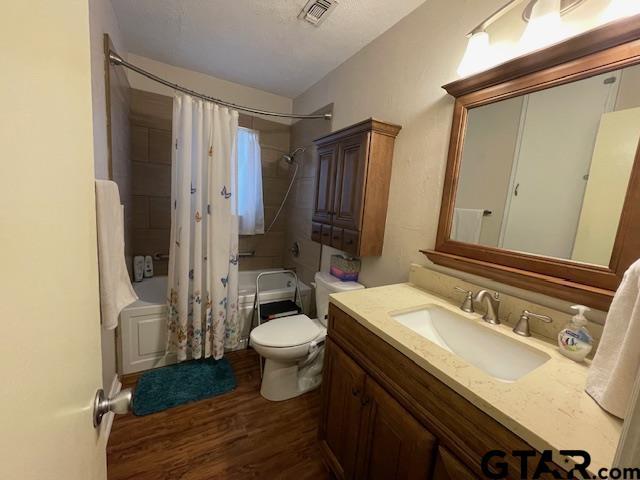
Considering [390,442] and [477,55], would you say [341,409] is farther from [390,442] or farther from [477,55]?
[477,55]

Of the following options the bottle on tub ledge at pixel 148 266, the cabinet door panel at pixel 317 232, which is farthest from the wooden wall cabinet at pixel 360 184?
the bottle on tub ledge at pixel 148 266

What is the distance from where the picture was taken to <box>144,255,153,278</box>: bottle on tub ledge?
237 cm

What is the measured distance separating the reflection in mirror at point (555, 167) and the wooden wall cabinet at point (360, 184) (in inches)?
18.2

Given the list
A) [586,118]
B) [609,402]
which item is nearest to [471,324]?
[609,402]

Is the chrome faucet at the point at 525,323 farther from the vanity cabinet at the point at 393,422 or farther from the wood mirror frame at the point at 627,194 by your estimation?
the vanity cabinet at the point at 393,422

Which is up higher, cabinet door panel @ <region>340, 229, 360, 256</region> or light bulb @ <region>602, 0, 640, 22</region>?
light bulb @ <region>602, 0, 640, 22</region>

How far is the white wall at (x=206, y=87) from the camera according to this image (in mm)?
2219

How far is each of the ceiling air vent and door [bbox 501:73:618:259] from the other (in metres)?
1.17

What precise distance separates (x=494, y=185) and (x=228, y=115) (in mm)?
1738

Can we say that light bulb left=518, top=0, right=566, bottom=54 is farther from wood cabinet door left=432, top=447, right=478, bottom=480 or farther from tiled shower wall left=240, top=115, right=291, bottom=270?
tiled shower wall left=240, top=115, right=291, bottom=270

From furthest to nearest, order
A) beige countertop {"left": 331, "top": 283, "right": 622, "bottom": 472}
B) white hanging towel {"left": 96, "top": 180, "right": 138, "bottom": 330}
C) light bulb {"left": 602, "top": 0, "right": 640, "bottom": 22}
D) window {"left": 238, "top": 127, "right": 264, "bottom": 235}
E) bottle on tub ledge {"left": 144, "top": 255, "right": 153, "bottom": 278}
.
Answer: window {"left": 238, "top": 127, "right": 264, "bottom": 235} → bottle on tub ledge {"left": 144, "top": 255, "right": 153, "bottom": 278} → white hanging towel {"left": 96, "top": 180, "right": 138, "bottom": 330} → light bulb {"left": 602, "top": 0, "right": 640, "bottom": 22} → beige countertop {"left": 331, "top": 283, "right": 622, "bottom": 472}

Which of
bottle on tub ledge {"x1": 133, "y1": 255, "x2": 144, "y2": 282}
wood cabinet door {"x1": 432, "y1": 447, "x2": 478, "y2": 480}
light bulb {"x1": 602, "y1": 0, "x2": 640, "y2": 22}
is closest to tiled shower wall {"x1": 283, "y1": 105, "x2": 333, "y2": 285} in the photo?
bottle on tub ledge {"x1": 133, "y1": 255, "x2": 144, "y2": 282}

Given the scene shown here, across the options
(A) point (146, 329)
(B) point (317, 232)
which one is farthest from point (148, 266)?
(B) point (317, 232)

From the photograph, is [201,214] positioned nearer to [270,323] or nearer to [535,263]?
[270,323]
